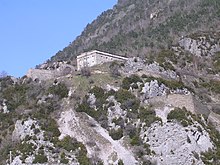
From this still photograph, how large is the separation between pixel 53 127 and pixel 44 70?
2664 centimetres

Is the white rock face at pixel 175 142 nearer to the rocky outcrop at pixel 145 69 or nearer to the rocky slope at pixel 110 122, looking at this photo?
the rocky slope at pixel 110 122

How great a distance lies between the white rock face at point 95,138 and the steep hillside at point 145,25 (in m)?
35.6

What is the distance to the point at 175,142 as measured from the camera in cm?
6175

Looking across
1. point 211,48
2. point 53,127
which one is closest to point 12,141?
point 53,127

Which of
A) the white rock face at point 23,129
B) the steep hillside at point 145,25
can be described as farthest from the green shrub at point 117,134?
the steep hillside at point 145,25

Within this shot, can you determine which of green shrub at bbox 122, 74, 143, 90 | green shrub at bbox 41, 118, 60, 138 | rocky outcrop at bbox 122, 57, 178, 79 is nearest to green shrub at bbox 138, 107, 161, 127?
green shrub at bbox 122, 74, 143, 90

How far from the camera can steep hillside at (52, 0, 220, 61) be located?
116000 mm

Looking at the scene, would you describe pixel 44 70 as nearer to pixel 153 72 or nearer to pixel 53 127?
pixel 153 72

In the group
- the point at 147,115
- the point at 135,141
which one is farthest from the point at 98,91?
the point at 135,141

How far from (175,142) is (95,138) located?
362 inches

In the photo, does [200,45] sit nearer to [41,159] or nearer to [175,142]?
[175,142]

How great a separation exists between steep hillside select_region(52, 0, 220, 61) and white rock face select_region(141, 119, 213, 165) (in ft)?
123

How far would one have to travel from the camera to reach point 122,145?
209ft

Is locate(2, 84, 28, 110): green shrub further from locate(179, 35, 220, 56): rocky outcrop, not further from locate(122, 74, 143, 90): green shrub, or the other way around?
locate(179, 35, 220, 56): rocky outcrop
